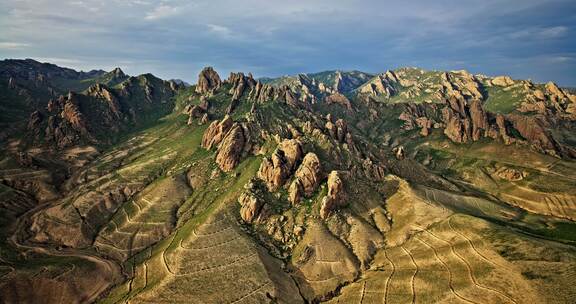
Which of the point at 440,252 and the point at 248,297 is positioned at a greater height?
the point at 440,252

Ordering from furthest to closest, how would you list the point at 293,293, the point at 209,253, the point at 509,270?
the point at 209,253 → the point at 293,293 → the point at 509,270

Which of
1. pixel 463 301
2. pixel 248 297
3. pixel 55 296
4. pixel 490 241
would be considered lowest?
pixel 55 296

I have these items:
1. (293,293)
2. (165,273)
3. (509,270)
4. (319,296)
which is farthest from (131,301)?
(509,270)

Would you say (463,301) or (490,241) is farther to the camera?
(490,241)

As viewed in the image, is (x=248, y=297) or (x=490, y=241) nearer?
(x=248, y=297)

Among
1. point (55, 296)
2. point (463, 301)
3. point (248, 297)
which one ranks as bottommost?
point (55, 296)

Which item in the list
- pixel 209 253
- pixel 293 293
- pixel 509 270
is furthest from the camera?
pixel 209 253

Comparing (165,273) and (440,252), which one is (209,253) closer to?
(165,273)

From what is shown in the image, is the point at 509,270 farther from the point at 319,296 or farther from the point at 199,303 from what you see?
the point at 199,303

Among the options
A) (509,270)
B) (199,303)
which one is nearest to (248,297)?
(199,303)
